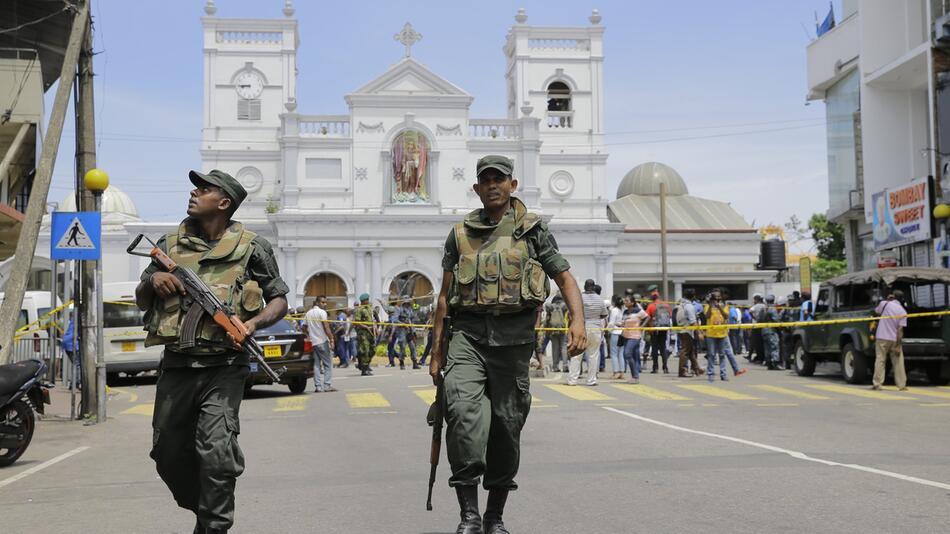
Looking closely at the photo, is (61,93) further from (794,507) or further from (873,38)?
(873,38)

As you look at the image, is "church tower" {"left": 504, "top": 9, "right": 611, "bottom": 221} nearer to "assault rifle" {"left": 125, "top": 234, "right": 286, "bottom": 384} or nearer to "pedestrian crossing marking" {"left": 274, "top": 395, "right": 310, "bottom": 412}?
"pedestrian crossing marking" {"left": 274, "top": 395, "right": 310, "bottom": 412}

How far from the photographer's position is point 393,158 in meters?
55.6

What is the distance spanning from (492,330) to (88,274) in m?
9.51

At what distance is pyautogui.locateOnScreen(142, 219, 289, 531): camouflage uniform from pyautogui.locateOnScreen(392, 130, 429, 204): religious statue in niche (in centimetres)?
5015

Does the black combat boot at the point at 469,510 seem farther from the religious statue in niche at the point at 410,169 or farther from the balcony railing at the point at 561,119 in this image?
the balcony railing at the point at 561,119

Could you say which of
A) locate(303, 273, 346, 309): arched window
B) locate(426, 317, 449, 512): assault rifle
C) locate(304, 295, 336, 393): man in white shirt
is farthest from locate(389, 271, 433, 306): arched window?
locate(426, 317, 449, 512): assault rifle

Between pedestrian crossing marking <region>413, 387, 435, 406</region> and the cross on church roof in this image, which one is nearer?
pedestrian crossing marking <region>413, 387, 435, 406</region>

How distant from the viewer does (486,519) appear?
5.59 meters

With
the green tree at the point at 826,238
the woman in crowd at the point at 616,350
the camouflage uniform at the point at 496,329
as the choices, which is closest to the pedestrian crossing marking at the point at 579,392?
the woman in crowd at the point at 616,350

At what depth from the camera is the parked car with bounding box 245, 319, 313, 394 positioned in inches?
670

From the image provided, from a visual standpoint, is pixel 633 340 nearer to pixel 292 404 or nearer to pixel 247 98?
pixel 292 404

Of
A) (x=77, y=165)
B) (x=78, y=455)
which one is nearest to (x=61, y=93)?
(x=77, y=165)

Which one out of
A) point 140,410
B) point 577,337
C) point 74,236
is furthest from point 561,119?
point 577,337

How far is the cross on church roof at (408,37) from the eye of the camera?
5600cm
